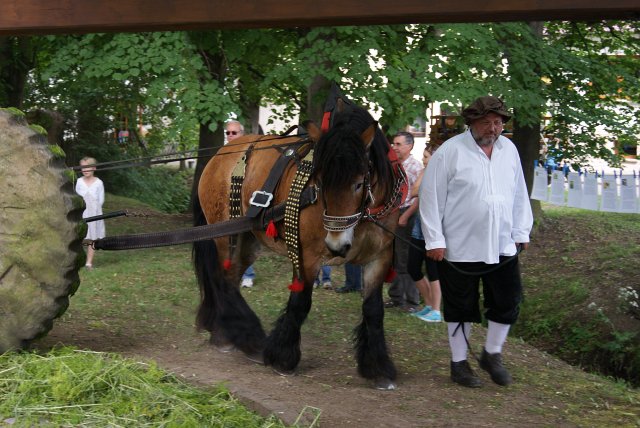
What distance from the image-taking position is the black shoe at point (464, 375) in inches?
253

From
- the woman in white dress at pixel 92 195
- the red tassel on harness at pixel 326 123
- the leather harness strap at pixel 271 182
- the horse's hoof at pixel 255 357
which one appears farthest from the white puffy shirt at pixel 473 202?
the woman in white dress at pixel 92 195

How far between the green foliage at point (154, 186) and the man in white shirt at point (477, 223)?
16.1 meters

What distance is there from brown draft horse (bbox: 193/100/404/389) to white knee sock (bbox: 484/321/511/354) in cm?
76

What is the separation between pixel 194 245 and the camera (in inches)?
303

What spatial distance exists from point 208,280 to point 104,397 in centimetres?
248

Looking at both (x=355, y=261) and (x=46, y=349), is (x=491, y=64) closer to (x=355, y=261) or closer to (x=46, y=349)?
(x=355, y=261)

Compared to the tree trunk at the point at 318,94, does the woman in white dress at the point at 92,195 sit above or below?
below

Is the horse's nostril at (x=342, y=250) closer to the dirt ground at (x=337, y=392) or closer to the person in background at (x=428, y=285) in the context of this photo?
the dirt ground at (x=337, y=392)

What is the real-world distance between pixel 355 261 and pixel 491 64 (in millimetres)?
5762

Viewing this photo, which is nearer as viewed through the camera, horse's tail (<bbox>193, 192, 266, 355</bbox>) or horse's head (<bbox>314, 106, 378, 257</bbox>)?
horse's head (<bbox>314, 106, 378, 257</bbox>)

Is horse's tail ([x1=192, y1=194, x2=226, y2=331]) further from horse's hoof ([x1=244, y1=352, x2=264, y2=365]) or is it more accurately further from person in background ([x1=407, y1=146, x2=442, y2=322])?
person in background ([x1=407, y1=146, x2=442, y2=322])

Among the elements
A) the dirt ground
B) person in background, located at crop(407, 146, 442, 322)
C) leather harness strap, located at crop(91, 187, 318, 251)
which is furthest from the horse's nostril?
person in background, located at crop(407, 146, 442, 322)

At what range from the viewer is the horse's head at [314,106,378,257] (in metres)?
5.90

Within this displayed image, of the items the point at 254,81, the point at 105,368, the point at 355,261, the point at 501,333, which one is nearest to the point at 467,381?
the point at 501,333
